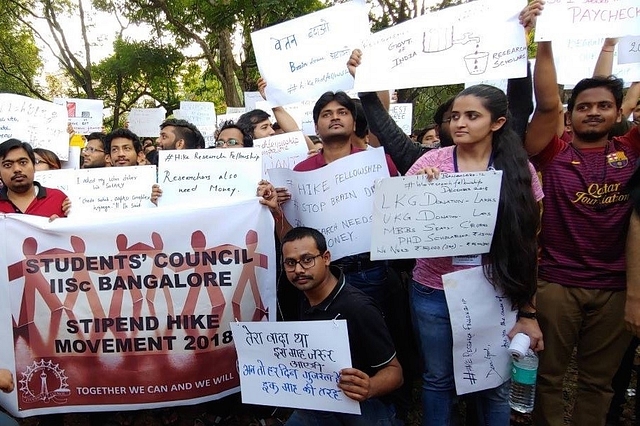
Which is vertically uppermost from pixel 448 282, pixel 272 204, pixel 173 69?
pixel 173 69

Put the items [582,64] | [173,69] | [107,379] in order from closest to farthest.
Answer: [107,379], [582,64], [173,69]

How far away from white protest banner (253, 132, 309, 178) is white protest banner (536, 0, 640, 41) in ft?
7.06

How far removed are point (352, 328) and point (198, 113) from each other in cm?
763

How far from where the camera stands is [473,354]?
2.49 metres

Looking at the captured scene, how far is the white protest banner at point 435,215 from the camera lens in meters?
2.39

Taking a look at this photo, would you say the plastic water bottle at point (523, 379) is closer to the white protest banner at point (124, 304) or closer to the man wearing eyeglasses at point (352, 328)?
the man wearing eyeglasses at point (352, 328)

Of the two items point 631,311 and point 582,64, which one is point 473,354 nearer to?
point 631,311

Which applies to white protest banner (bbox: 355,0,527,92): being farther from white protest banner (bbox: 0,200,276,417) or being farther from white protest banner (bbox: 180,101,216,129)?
white protest banner (bbox: 180,101,216,129)

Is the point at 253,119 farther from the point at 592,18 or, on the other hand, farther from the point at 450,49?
the point at 592,18

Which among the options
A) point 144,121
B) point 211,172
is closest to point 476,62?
point 211,172

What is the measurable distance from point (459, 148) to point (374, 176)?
1.80 feet

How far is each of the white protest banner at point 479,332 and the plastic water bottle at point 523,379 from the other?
0.31ft

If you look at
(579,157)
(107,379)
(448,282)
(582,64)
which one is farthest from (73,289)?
(582,64)

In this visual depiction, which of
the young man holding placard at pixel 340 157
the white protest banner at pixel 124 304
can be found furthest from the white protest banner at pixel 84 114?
the young man holding placard at pixel 340 157
